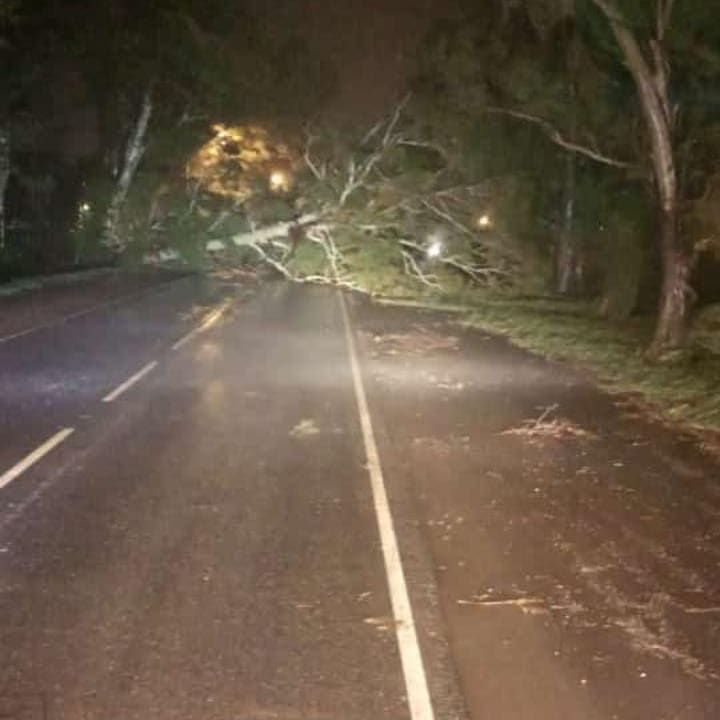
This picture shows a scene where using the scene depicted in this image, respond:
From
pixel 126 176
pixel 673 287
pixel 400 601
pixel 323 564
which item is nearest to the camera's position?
pixel 400 601

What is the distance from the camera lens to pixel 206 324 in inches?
997

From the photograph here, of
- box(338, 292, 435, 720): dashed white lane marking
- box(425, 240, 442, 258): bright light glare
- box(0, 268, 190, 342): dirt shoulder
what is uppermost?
box(425, 240, 442, 258): bright light glare

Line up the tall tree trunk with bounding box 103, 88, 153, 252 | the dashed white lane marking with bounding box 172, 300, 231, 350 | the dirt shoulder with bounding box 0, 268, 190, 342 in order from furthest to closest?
the tall tree trunk with bounding box 103, 88, 153, 252 < the dirt shoulder with bounding box 0, 268, 190, 342 < the dashed white lane marking with bounding box 172, 300, 231, 350

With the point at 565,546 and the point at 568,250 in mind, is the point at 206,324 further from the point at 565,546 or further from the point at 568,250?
the point at 565,546

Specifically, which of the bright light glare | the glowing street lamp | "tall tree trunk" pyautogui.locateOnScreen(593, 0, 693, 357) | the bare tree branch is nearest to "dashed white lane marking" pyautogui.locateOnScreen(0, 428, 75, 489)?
"tall tree trunk" pyautogui.locateOnScreen(593, 0, 693, 357)

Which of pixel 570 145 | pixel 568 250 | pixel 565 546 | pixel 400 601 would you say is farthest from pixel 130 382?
pixel 568 250

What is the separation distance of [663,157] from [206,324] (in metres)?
10.6

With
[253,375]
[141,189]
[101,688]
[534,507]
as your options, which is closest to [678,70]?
[253,375]

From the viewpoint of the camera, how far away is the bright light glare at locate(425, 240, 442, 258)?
38375mm

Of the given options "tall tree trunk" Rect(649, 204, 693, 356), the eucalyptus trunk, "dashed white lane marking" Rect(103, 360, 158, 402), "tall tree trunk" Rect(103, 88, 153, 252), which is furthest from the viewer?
"tall tree trunk" Rect(103, 88, 153, 252)

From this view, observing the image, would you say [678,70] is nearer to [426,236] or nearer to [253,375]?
[253,375]

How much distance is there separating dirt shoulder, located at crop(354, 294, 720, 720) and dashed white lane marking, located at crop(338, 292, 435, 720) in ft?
0.68

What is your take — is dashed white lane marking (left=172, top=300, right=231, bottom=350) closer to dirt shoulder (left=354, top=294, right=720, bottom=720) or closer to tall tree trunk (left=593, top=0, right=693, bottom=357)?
dirt shoulder (left=354, top=294, right=720, bottom=720)

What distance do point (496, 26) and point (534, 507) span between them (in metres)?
18.7
